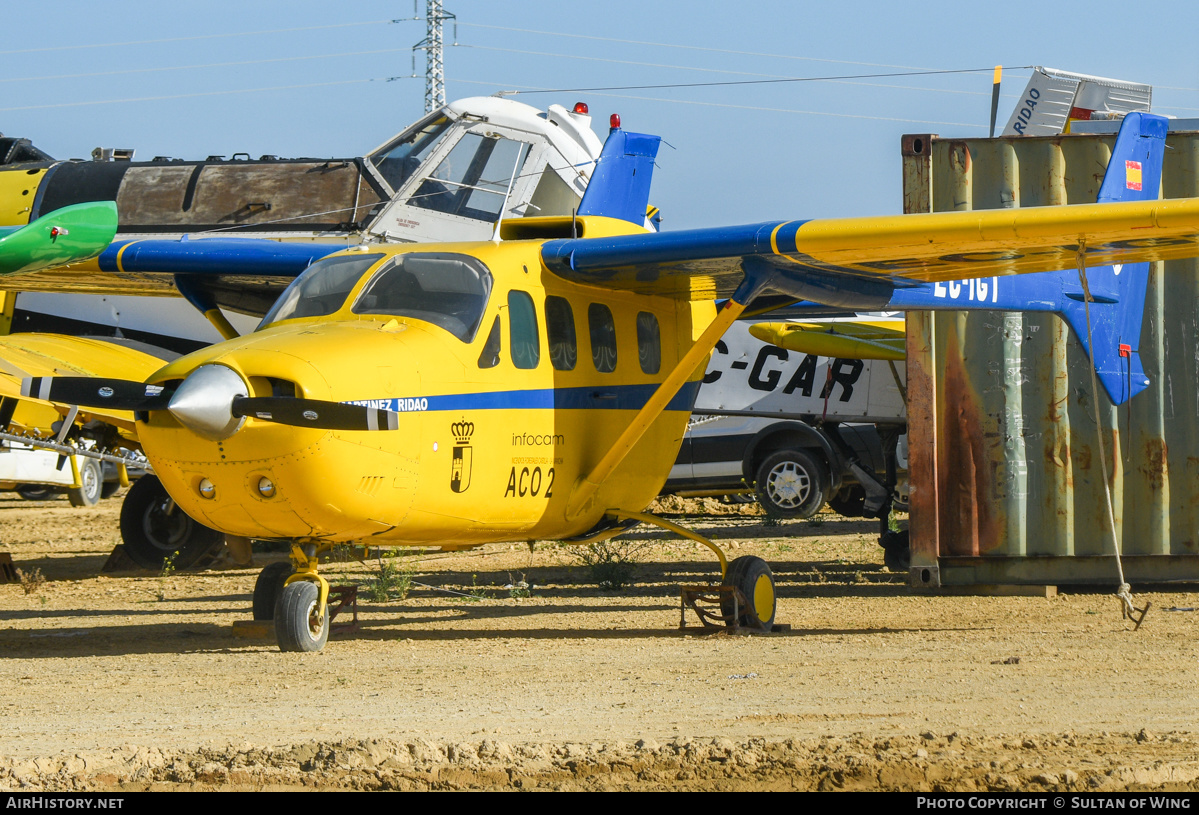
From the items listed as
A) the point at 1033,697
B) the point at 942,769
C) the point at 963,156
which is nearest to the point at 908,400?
the point at 963,156

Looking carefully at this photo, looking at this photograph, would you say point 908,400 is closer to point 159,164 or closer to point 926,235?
point 926,235

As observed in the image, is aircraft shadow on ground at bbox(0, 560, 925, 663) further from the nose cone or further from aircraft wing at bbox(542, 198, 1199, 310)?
aircraft wing at bbox(542, 198, 1199, 310)

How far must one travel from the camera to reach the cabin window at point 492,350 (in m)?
8.30

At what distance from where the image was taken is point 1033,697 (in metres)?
6.34

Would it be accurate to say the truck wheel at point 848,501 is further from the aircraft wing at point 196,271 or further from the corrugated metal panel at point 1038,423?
the aircraft wing at point 196,271

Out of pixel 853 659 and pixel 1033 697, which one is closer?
pixel 1033 697

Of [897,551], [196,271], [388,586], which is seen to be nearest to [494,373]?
[196,271]

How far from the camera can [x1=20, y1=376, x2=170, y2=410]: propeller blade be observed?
7074 millimetres

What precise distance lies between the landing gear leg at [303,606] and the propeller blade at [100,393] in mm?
1453

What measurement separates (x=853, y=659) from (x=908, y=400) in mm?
4047

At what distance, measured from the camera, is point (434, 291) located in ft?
27.4

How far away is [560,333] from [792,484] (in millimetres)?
10228

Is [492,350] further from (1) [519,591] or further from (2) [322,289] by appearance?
(1) [519,591]

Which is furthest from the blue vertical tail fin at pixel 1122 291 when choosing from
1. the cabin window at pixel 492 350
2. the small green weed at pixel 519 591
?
the small green weed at pixel 519 591
